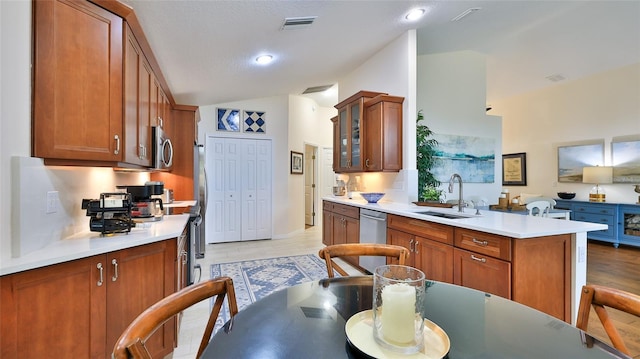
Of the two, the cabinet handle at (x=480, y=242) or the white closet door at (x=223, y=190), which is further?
the white closet door at (x=223, y=190)

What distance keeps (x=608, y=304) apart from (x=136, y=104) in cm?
271

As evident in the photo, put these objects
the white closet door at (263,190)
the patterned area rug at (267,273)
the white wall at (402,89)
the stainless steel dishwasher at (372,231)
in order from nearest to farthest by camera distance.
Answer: the patterned area rug at (267,273) → the stainless steel dishwasher at (372,231) → the white wall at (402,89) → the white closet door at (263,190)

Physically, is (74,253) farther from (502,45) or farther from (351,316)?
(502,45)

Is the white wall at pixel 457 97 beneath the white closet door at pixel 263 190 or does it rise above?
above

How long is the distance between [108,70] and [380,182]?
11.3 feet

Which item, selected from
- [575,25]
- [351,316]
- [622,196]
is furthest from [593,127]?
[351,316]

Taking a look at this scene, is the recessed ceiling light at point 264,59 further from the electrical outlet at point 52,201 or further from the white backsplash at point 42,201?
the electrical outlet at point 52,201

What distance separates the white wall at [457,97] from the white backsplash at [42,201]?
4.47 meters

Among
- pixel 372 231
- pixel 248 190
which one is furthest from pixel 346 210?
pixel 248 190

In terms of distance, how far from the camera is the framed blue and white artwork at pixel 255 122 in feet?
18.6

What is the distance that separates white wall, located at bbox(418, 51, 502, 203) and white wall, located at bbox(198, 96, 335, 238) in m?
2.56

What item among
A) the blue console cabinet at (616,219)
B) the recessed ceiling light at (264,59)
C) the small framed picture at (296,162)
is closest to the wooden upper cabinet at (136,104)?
the recessed ceiling light at (264,59)

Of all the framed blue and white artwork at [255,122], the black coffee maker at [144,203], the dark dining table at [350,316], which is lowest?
the dark dining table at [350,316]

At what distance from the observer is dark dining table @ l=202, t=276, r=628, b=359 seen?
778mm
